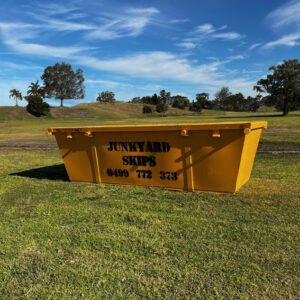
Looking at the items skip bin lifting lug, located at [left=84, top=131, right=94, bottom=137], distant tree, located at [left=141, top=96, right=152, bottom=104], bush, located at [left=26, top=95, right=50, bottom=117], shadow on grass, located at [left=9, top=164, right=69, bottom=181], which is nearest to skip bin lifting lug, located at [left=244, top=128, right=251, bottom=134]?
skip bin lifting lug, located at [left=84, top=131, right=94, bottom=137]

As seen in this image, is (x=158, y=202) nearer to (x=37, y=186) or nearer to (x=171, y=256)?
(x=171, y=256)

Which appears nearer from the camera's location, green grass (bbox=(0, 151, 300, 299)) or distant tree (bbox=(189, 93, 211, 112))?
green grass (bbox=(0, 151, 300, 299))

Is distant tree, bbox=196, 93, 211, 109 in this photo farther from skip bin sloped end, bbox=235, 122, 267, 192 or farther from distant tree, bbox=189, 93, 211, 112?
skip bin sloped end, bbox=235, 122, 267, 192

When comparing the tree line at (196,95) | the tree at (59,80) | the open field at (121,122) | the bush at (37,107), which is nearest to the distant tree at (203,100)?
the tree line at (196,95)

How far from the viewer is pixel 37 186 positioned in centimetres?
699

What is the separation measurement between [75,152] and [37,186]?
101 cm

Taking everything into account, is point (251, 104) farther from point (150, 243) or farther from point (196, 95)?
point (150, 243)

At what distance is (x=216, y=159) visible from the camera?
561 centimetres

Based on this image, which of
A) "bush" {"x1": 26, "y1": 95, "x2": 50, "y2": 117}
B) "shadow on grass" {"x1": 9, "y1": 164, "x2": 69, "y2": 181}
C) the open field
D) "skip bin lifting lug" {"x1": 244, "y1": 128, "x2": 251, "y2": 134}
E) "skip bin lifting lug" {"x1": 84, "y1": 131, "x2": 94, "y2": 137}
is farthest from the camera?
"bush" {"x1": 26, "y1": 95, "x2": 50, "y2": 117}

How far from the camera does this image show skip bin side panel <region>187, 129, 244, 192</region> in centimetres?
545

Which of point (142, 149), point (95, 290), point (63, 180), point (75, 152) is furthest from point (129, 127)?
point (95, 290)

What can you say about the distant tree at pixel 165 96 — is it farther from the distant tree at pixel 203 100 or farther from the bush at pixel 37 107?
the bush at pixel 37 107

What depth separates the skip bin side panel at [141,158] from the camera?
19.7 feet

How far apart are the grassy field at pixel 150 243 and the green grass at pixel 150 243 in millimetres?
10
